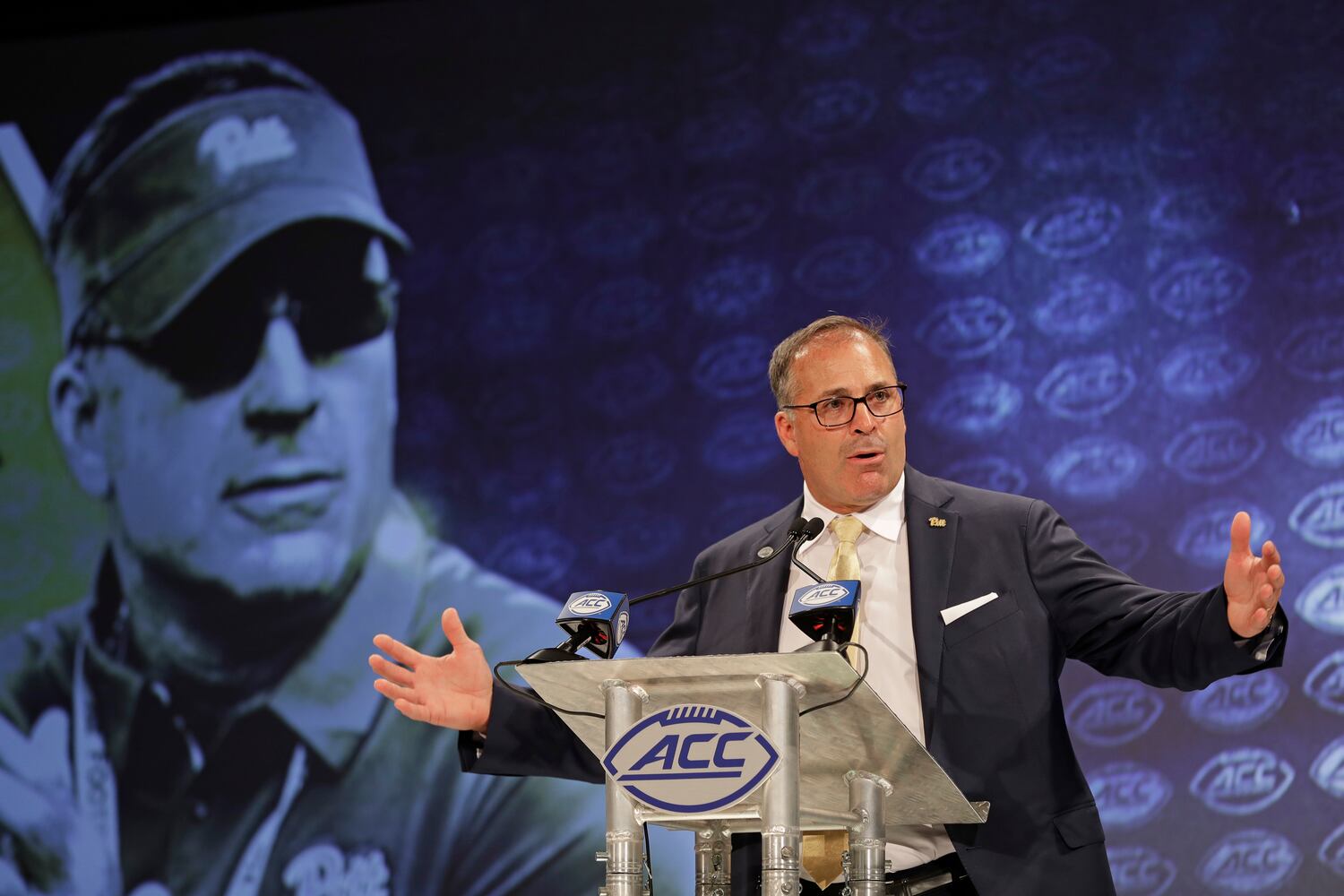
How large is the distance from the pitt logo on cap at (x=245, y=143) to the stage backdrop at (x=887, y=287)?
25cm

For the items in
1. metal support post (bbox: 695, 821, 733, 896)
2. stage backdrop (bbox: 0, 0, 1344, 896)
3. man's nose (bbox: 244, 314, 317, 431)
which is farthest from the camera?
man's nose (bbox: 244, 314, 317, 431)

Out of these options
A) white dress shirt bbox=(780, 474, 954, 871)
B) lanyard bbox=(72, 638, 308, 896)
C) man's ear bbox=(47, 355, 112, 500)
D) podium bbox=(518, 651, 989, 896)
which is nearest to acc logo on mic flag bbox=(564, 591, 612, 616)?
podium bbox=(518, 651, 989, 896)

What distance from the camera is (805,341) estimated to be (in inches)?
116

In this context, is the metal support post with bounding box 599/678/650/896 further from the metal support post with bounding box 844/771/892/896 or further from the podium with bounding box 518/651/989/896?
the metal support post with bounding box 844/771/892/896

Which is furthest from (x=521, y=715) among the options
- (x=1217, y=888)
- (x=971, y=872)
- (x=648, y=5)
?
(x=648, y=5)

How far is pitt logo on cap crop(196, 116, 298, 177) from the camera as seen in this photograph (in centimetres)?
493

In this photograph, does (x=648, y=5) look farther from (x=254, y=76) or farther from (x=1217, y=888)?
(x=1217, y=888)

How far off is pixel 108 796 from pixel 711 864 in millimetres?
3058

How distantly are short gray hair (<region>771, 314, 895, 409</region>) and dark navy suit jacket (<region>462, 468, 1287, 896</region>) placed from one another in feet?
1.07

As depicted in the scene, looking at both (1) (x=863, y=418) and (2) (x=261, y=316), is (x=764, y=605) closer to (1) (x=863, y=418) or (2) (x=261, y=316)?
(1) (x=863, y=418)

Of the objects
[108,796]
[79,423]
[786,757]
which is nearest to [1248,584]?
[786,757]

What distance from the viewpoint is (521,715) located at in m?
2.41

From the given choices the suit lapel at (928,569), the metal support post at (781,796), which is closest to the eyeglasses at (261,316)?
the suit lapel at (928,569)

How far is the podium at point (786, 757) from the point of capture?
73.7 inches
